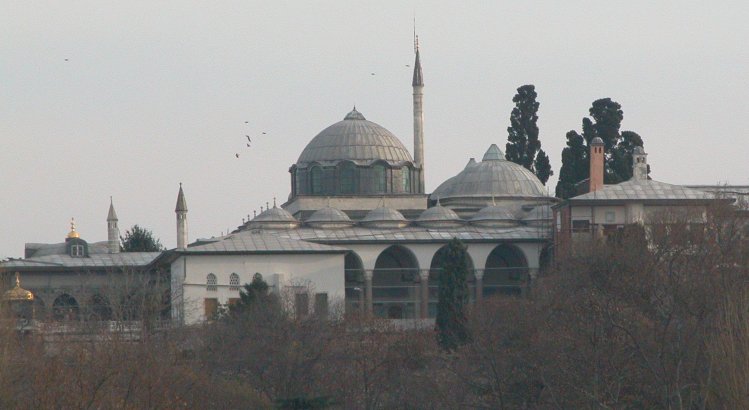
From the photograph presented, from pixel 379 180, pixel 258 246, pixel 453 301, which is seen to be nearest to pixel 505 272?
pixel 379 180

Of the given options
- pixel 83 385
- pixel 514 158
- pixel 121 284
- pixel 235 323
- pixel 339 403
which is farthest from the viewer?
pixel 514 158

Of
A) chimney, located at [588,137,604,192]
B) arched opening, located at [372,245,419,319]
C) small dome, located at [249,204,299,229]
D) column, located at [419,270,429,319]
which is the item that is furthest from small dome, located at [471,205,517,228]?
small dome, located at [249,204,299,229]

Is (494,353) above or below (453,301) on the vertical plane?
below

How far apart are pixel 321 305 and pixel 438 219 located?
10.5 meters

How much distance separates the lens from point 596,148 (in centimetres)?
7569

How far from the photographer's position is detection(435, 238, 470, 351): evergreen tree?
60.0 meters

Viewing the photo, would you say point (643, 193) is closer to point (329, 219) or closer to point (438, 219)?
point (438, 219)

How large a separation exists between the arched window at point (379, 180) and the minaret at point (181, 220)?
9.04 metres

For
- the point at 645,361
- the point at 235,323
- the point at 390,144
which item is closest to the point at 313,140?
the point at 390,144

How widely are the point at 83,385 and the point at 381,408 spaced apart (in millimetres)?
13142

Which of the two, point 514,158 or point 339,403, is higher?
point 514,158

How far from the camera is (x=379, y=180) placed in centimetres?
8056

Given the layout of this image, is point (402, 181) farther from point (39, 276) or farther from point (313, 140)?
point (39, 276)

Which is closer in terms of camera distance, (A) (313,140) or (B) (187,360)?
(B) (187,360)
